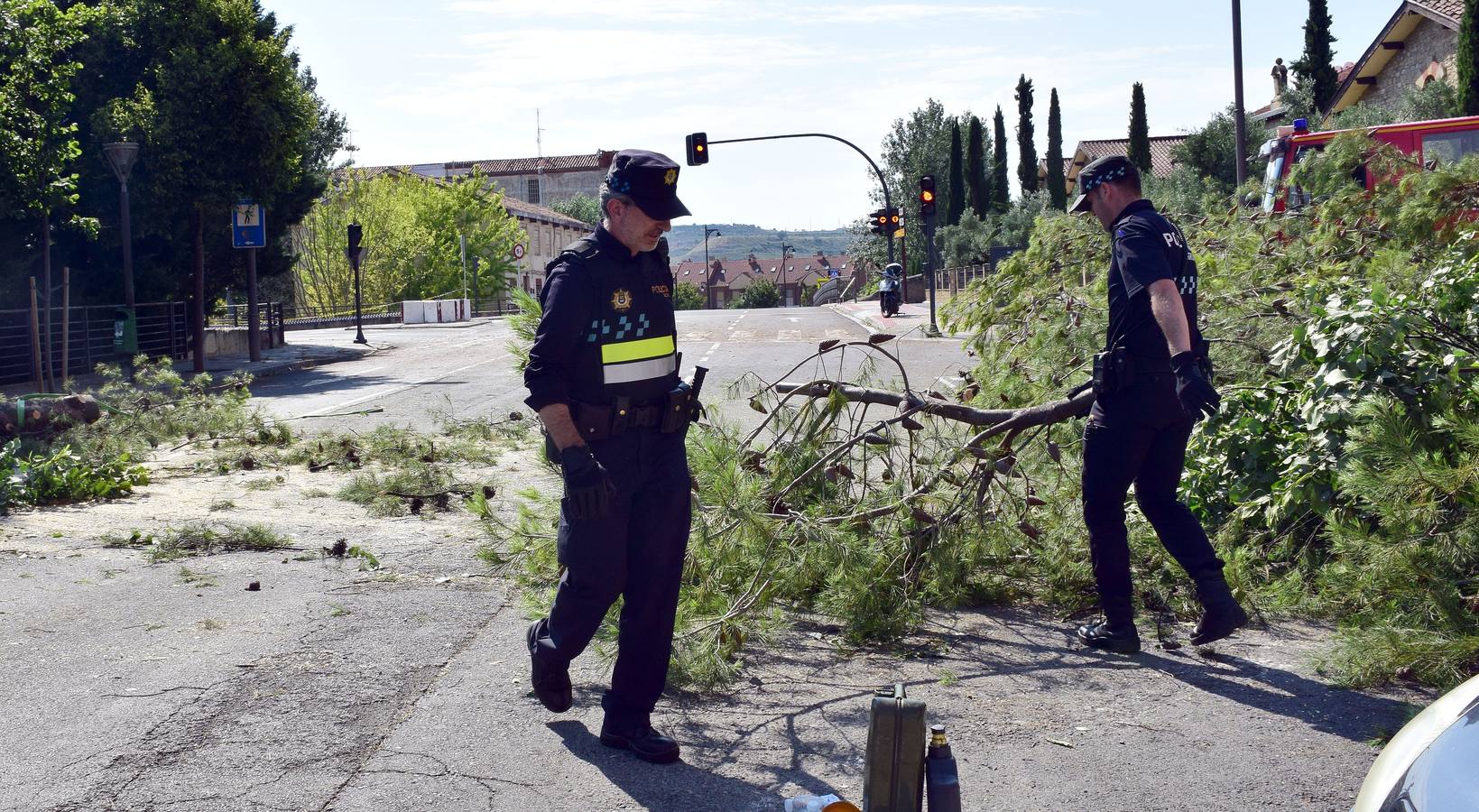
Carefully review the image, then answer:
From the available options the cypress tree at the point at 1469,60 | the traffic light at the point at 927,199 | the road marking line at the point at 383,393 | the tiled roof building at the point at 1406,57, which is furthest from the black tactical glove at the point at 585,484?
the tiled roof building at the point at 1406,57

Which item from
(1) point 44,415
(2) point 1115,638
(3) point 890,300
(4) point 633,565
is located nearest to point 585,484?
(4) point 633,565

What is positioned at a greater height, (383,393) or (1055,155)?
(1055,155)

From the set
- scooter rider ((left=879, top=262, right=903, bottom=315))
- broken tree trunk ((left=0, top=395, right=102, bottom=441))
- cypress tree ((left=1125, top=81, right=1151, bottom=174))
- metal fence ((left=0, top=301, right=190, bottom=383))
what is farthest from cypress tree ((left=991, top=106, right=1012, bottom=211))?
broken tree trunk ((left=0, top=395, right=102, bottom=441))

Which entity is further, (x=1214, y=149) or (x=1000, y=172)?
(x=1000, y=172)

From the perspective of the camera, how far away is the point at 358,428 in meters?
12.7

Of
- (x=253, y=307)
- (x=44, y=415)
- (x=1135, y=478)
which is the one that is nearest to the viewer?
(x=1135, y=478)

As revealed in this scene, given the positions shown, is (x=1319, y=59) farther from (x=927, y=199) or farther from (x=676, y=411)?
(x=676, y=411)

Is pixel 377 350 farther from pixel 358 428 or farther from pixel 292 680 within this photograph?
pixel 292 680

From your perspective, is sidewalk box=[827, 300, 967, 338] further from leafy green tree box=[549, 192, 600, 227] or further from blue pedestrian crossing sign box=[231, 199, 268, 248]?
leafy green tree box=[549, 192, 600, 227]

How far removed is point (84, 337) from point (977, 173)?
50.2 m

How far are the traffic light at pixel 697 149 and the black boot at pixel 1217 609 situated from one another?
31097mm

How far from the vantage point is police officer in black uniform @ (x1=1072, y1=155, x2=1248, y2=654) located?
4.63 meters

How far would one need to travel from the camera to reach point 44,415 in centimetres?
930

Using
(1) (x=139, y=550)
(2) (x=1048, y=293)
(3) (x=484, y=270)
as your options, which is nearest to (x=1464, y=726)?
(2) (x=1048, y=293)
